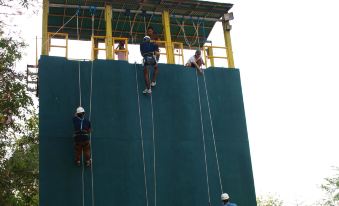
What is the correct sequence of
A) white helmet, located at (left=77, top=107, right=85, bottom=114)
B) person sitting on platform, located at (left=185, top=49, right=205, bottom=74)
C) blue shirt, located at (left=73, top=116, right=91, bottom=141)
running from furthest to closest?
person sitting on platform, located at (left=185, top=49, right=205, bottom=74)
white helmet, located at (left=77, top=107, right=85, bottom=114)
blue shirt, located at (left=73, top=116, right=91, bottom=141)

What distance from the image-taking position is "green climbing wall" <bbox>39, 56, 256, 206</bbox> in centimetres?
1006

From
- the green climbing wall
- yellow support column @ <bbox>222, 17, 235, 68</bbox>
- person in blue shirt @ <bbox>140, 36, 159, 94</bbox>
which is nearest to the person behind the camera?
the green climbing wall

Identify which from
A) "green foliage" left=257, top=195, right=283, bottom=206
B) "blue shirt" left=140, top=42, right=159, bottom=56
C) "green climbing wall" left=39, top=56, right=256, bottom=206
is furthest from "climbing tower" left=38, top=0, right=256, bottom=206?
"green foliage" left=257, top=195, right=283, bottom=206

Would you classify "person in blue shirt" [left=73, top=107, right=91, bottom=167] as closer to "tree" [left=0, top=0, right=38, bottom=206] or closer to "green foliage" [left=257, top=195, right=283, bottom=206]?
"tree" [left=0, top=0, right=38, bottom=206]

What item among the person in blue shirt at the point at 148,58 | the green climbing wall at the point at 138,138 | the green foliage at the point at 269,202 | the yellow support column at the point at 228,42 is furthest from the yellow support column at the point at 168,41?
the green foliage at the point at 269,202

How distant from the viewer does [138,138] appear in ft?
35.7

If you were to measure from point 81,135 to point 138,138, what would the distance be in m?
1.62

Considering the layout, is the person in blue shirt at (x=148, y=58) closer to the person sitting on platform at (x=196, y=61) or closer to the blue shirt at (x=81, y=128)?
the person sitting on platform at (x=196, y=61)

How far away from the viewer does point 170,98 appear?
11695 mm

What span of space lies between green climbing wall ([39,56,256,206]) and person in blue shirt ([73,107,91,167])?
0.96ft

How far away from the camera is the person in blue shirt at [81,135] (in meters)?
9.84

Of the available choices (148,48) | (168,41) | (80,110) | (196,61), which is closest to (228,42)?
(196,61)

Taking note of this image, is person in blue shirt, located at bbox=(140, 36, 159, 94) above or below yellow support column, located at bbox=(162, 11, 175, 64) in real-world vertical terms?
below

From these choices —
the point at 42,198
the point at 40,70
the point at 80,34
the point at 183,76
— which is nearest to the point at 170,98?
the point at 183,76
